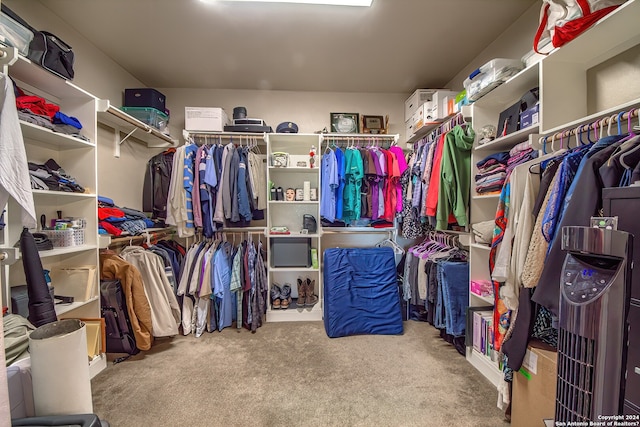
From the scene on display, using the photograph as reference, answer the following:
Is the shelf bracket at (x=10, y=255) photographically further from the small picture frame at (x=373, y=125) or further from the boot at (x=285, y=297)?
the small picture frame at (x=373, y=125)

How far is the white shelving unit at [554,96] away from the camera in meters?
1.14

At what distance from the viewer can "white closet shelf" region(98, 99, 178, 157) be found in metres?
1.93

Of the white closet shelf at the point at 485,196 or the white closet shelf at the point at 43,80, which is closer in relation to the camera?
the white closet shelf at the point at 43,80

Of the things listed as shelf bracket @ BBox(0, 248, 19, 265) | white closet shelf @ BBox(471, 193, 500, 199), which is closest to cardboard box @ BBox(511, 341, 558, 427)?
white closet shelf @ BBox(471, 193, 500, 199)

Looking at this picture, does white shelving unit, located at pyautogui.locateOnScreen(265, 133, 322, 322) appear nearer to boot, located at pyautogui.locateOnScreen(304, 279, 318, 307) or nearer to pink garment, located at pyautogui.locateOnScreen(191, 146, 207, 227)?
boot, located at pyautogui.locateOnScreen(304, 279, 318, 307)

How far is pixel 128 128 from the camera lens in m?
2.41

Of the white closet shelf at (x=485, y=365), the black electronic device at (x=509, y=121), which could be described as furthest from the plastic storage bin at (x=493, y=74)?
the white closet shelf at (x=485, y=365)

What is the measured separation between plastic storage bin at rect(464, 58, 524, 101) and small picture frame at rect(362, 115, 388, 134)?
1.15m

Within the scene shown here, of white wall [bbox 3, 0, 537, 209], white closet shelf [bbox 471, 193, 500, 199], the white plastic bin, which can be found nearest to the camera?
the white plastic bin

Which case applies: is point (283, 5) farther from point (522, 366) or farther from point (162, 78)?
point (522, 366)

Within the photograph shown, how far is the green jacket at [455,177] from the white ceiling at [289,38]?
0.82m

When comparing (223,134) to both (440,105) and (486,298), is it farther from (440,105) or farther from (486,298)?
(486,298)

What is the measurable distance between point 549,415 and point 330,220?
1.93m

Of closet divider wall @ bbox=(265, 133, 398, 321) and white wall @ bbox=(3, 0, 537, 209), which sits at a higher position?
white wall @ bbox=(3, 0, 537, 209)
